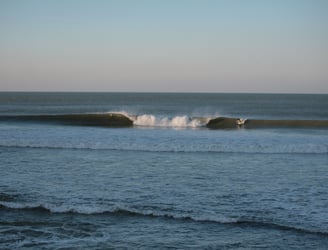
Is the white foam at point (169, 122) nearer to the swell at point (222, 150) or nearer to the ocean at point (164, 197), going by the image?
the ocean at point (164, 197)

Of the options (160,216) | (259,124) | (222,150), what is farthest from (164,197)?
(259,124)

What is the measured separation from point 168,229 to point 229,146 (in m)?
10.8

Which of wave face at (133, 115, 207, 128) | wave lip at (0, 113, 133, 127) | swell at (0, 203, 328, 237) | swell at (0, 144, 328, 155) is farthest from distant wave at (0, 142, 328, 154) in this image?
wave lip at (0, 113, 133, 127)

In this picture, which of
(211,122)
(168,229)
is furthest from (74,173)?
(211,122)

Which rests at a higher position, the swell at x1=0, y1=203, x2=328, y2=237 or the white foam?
the white foam

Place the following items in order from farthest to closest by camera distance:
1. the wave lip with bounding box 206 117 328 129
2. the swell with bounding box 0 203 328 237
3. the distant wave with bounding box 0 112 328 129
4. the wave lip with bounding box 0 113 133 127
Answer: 1. the wave lip with bounding box 0 113 133 127
2. the distant wave with bounding box 0 112 328 129
3. the wave lip with bounding box 206 117 328 129
4. the swell with bounding box 0 203 328 237

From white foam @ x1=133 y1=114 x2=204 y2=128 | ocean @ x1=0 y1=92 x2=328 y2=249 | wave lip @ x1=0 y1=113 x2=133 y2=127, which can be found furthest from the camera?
wave lip @ x1=0 y1=113 x2=133 y2=127

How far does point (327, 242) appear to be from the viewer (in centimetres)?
741

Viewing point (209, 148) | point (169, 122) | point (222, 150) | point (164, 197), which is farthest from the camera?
point (169, 122)

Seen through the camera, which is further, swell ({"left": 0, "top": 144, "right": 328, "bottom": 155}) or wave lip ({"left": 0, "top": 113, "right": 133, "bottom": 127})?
wave lip ({"left": 0, "top": 113, "right": 133, "bottom": 127})

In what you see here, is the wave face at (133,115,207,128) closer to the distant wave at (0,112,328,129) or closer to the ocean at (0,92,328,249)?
the distant wave at (0,112,328,129)

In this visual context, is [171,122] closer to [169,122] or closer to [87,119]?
[169,122]

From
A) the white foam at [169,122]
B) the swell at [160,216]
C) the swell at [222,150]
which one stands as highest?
the white foam at [169,122]

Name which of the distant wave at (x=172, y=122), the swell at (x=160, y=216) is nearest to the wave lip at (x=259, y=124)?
the distant wave at (x=172, y=122)
